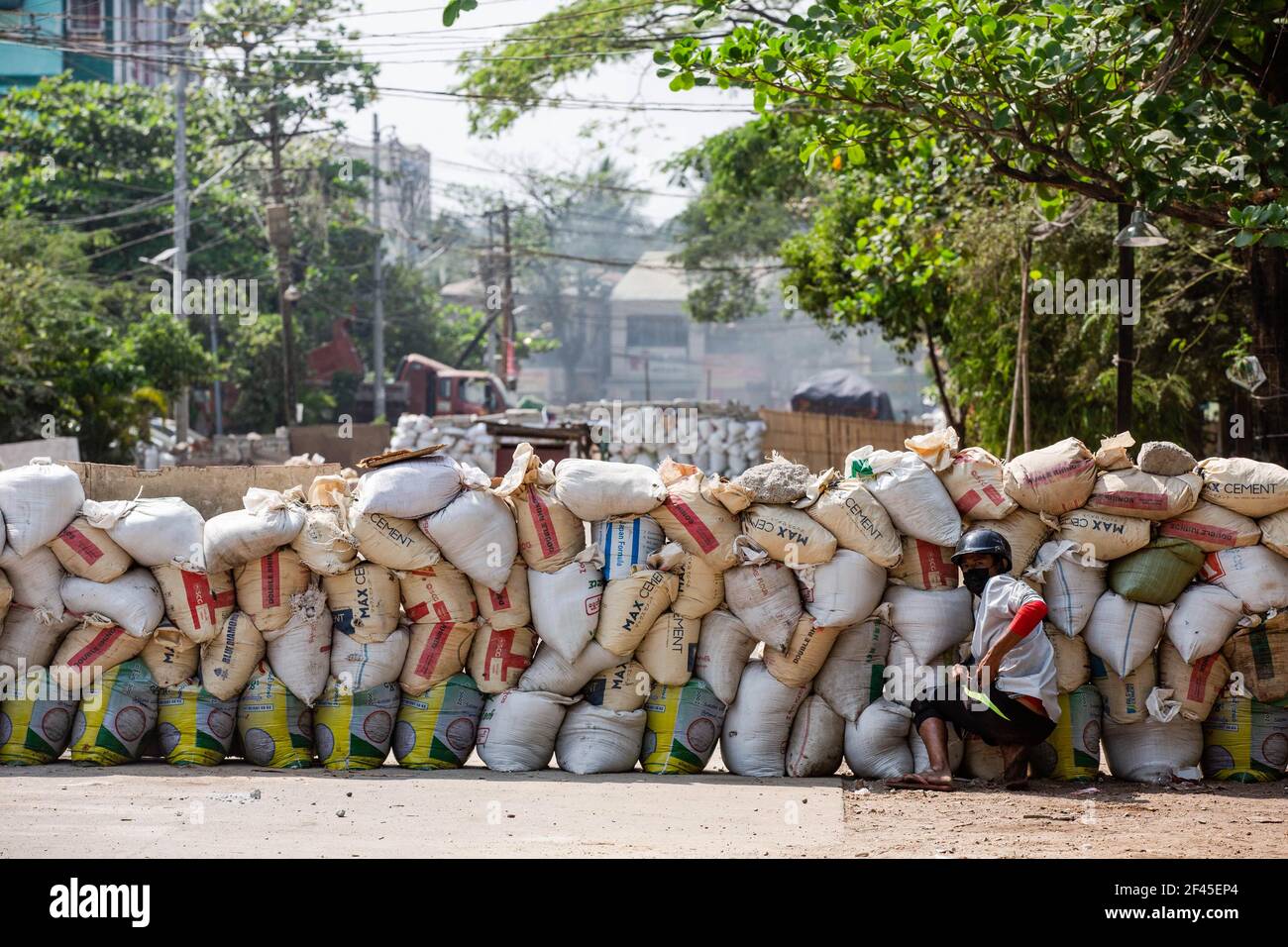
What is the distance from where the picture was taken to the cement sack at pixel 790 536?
613 cm

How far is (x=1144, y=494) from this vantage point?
20.2 ft

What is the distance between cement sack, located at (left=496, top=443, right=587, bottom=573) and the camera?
6301mm

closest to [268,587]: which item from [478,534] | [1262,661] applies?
[478,534]

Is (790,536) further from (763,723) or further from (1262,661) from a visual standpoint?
(1262,661)

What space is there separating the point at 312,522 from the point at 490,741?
1.24m

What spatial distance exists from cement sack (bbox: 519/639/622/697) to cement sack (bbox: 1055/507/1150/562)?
205cm

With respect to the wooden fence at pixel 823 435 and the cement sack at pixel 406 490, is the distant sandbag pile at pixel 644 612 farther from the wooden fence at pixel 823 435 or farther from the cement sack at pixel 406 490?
the wooden fence at pixel 823 435

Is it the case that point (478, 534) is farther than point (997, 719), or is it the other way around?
point (478, 534)

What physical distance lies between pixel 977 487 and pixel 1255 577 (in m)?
Result: 1.22

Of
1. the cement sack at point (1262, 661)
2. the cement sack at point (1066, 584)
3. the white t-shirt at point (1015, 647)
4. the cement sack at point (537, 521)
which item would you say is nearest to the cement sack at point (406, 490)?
the cement sack at point (537, 521)

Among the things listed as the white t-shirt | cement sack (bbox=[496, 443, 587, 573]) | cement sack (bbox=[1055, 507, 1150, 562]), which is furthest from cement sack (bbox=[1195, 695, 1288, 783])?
cement sack (bbox=[496, 443, 587, 573])

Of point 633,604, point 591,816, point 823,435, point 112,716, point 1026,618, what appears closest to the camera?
point 591,816

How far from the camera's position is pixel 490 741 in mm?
6375

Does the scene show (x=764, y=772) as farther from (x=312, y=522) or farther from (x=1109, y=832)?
(x=312, y=522)
